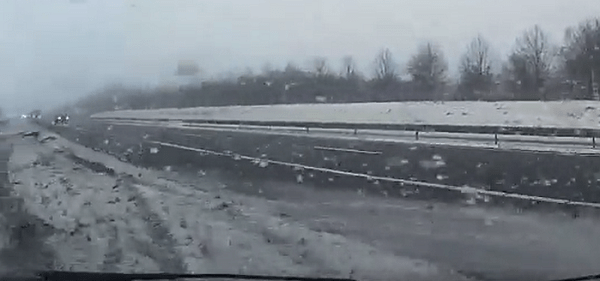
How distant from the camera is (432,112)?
20.2 metres

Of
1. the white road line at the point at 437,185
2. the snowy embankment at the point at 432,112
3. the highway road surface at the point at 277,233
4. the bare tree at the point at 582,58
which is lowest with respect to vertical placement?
the white road line at the point at 437,185

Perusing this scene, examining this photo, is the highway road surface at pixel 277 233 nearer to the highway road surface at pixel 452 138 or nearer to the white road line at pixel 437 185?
the white road line at pixel 437 185

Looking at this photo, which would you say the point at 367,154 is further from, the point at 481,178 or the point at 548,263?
the point at 548,263

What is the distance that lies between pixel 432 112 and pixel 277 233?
1182 centimetres

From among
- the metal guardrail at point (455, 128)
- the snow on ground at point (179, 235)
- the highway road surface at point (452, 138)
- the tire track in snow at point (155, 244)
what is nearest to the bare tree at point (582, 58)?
the snow on ground at point (179, 235)

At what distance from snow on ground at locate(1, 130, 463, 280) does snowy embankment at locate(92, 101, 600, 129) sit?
1.58 meters

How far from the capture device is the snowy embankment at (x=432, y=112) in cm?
1459

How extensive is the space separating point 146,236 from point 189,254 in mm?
1285

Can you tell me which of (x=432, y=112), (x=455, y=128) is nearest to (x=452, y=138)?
(x=455, y=128)

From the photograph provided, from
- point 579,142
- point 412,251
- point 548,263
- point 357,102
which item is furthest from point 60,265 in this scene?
point 579,142

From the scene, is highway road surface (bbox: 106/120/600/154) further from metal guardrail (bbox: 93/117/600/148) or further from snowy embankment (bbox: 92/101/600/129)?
snowy embankment (bbox: 92/101/600/129)

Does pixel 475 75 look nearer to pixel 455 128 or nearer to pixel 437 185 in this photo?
pixel 437 185

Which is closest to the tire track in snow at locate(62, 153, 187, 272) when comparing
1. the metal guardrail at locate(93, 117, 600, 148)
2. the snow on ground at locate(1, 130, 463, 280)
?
the snow on ground at locate(1, 130, 463, 280)

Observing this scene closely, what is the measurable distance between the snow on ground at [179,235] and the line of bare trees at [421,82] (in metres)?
1.61
